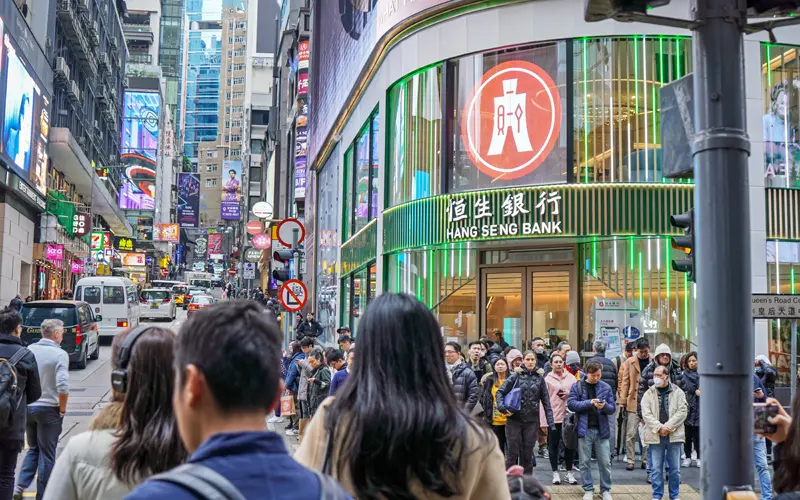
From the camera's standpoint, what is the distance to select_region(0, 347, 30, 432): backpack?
7.13 meters

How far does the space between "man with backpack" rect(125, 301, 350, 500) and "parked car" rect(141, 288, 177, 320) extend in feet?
148

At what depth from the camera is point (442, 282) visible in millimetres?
20797

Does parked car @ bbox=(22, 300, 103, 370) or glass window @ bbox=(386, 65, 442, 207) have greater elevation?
glass window @ bbox=(386, 65, 442, 207)

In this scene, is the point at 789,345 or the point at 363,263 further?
the point at 363,263

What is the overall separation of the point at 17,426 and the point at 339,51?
25.3m

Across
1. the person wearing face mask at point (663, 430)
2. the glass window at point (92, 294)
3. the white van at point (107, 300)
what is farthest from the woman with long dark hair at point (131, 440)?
the glass window at point (92, 294)

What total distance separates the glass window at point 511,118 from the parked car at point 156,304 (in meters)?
30.0

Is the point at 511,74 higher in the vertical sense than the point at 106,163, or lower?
lower

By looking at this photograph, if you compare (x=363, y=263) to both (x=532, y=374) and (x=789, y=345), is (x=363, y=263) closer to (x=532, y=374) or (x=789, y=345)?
(x=789, y=345)

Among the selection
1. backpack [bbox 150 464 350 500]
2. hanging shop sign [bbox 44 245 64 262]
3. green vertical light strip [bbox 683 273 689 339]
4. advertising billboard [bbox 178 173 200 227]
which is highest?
advertising billboard [bbox 178 173 200 227]

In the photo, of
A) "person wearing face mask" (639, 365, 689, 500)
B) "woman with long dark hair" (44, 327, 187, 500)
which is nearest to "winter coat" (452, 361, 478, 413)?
"person wearing face mask" (639, 365, 689, 500)

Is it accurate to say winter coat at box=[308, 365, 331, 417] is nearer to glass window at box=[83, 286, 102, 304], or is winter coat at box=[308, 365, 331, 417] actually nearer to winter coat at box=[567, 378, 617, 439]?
winter coat at box=[567, 378, 617, 439]

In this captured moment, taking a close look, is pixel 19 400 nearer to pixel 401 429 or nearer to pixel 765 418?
pixel 401 429

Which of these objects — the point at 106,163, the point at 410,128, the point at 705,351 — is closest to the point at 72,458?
the point at 705,351
